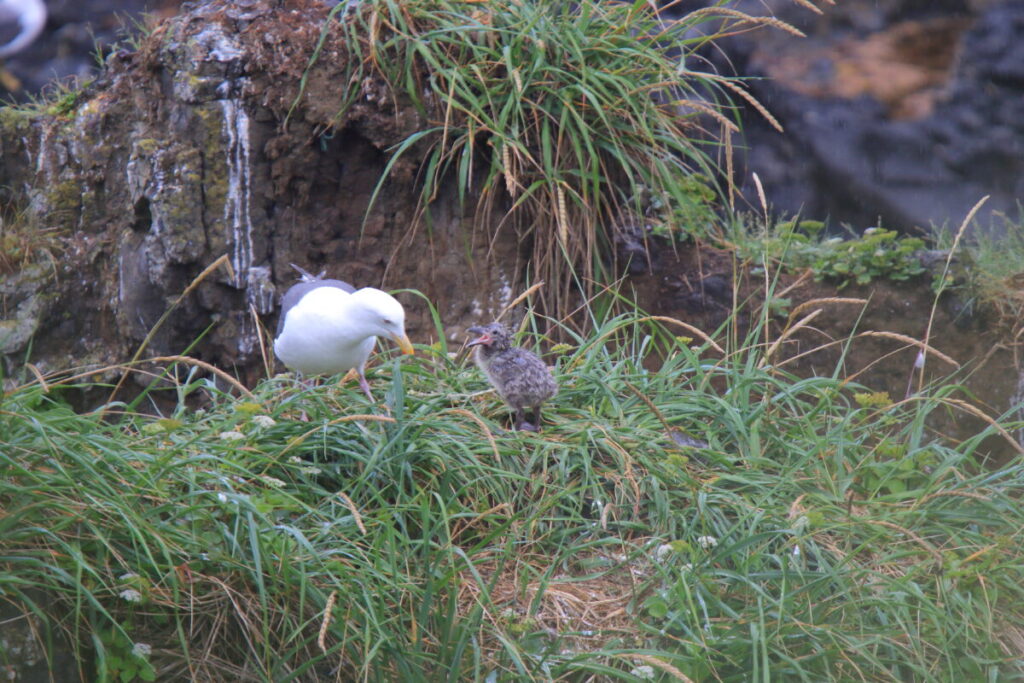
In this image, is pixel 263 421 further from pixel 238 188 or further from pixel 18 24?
pixel 18 24

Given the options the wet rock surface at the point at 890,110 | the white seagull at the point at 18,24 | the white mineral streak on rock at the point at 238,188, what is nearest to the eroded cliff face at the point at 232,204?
the white mineral streak on rock at the point at 238,188

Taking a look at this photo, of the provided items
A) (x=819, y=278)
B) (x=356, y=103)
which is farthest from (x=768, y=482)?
(x=356, y=103)

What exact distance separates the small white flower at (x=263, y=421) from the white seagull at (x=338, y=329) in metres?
0.33

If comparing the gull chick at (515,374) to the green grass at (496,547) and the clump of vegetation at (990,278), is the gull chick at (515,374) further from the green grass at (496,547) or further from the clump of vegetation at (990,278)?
the clump of vegetation at (990,278)

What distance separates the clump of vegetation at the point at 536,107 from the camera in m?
4.22

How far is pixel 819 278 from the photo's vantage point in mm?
4551

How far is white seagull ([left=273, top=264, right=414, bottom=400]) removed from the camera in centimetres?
312

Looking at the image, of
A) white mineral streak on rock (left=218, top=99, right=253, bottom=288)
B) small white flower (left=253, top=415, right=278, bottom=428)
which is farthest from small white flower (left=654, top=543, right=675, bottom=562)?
white mineral streak on rock (left=218, top=99, right=253, bottom=288)

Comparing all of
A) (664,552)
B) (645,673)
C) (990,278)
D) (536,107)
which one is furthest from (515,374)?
(990,278)

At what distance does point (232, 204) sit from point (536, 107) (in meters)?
1.41

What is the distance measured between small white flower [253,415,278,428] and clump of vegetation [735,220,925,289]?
8.26ft

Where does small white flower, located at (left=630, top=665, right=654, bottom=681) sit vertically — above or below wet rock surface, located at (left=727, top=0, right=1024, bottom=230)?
below

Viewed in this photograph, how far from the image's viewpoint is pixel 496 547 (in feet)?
8.73

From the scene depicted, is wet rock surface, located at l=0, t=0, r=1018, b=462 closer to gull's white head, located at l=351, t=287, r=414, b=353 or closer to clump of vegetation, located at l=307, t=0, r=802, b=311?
clump of vegetation, located at l=307, t=0, r=802, b=311
